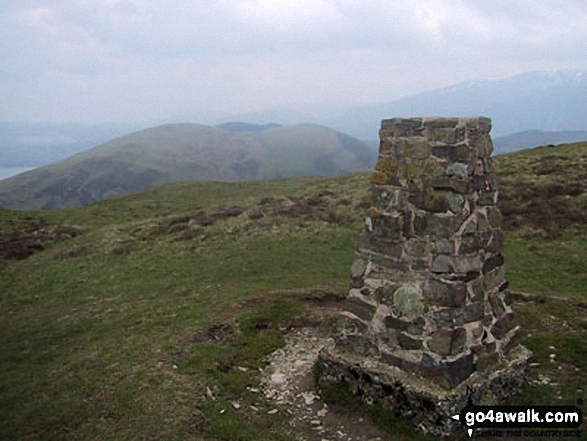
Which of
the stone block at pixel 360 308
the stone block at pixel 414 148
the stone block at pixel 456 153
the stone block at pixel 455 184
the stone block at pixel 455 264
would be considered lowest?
the stone block at pixel 360 308

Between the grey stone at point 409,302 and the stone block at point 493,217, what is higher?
the stone block at point 493,217

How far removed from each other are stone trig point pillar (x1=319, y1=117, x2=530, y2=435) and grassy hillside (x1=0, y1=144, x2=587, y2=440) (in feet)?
3.00

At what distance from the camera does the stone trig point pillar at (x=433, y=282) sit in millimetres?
9484

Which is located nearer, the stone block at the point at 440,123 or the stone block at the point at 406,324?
the stone block at the point at 440,123

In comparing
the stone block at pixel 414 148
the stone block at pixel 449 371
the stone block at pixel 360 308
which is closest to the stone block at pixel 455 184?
the stone block at pixel 414 148

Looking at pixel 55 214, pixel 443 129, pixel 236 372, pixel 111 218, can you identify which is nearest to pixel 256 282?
Result: pixel 236 372

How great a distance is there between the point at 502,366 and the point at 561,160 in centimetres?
3508

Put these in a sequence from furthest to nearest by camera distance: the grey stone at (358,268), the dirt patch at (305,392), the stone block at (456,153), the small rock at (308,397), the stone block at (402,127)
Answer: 1. the small rock at (308,397)
2. the grey stone at (358,268)
3. the stone block at (402,127)
4. the dirt patch at (305,392)
5. the stone block at (456,153)

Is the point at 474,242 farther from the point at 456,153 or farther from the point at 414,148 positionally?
the point at 414,148

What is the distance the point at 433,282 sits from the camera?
970 cm

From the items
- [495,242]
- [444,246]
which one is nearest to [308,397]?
[444,246]

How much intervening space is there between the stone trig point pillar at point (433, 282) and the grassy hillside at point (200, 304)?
91 centimetres

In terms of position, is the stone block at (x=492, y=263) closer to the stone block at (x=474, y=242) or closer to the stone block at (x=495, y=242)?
the stone block at (x=495, y=242)

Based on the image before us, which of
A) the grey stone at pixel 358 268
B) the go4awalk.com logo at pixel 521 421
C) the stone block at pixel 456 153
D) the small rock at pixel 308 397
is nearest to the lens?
the go4awalk.com logo at pixel 521 421
